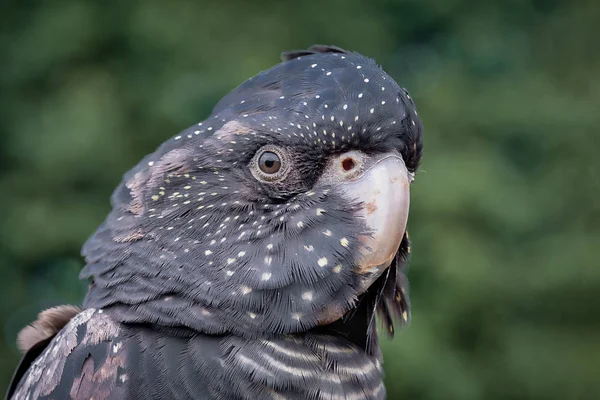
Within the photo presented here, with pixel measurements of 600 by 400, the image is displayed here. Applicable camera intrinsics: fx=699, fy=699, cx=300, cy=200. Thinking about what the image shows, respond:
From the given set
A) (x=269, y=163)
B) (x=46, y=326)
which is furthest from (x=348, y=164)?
(x=46, y=326)

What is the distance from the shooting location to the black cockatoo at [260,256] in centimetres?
228

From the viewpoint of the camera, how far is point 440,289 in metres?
5.42

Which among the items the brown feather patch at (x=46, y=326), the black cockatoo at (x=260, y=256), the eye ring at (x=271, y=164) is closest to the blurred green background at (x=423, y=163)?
the brown feather patch at (x=46, y=326)

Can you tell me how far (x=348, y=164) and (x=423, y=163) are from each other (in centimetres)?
324

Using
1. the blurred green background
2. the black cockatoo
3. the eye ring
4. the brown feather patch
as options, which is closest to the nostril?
the black cockatoo

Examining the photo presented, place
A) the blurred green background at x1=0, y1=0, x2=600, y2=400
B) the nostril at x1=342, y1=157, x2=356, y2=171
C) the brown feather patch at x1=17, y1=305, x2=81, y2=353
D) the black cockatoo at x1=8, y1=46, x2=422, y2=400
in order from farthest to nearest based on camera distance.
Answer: the blurred green background at x1=0, y1=0, x2=600, y2=400 → the brown feather patch at x1=17, y1=305, x2=81, y2=353 → the nostril at x1=342, y1=157, x2=356, y2=171 → the black cockatoo at x1=8, y1=46, x2=422, y2=400

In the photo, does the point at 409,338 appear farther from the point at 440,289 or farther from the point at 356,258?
the point at 356,258

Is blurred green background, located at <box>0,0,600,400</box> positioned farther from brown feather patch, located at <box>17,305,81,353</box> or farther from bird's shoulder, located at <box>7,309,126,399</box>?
bird's shoulder, located at <box>7,309,126,399</box>

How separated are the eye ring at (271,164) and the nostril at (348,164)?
196 millimetres

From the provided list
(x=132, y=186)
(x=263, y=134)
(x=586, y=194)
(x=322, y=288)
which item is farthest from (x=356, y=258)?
(x=586, y=194)

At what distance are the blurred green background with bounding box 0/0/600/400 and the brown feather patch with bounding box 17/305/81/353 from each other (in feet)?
9.14

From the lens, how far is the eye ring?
240 centimetres

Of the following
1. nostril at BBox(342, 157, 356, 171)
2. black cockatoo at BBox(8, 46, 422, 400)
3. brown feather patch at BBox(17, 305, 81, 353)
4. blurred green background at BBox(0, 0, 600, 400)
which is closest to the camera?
black cockatoo at BBox(8, 46, 422, 400)

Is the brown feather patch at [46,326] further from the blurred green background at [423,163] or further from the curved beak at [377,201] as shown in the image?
the blurred green background at [423,163]
